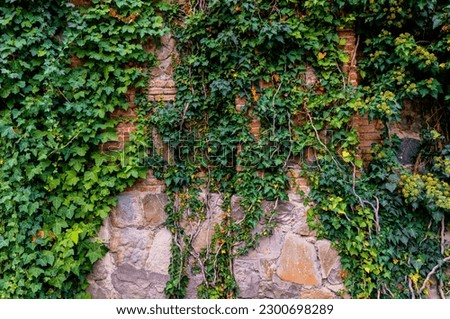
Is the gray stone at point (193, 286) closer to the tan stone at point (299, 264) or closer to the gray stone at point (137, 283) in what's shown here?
the gray stone at point (137, 283)

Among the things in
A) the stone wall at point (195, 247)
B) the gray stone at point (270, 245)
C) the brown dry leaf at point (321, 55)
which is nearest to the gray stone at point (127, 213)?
the stone wall at point (195, 247)

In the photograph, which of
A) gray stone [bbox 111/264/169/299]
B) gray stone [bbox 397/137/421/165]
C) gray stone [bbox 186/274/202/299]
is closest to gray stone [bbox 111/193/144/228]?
gray stone [bbox 111/264/169/299]

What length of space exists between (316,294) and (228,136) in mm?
1562

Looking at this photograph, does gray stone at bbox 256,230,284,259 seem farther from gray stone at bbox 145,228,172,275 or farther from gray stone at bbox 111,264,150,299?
gray stone at bbox 111,264,150,299

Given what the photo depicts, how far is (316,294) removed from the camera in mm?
2648

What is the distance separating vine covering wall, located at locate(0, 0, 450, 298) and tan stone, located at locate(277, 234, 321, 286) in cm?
5

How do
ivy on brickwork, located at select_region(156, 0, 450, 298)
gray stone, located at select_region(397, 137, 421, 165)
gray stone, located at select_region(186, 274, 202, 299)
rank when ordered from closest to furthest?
ivy on brickwork, located at select_region(156, 0, 450, 298), gray stone, located at select_region(186, 274, 202, 299), gray stone, located at select_region(397, 137, 421, 165)

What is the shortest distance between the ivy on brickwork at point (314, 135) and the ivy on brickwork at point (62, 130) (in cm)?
46

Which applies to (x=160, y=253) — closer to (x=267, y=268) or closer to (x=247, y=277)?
(x=247, y=277)

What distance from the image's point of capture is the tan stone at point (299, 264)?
8.71 ft

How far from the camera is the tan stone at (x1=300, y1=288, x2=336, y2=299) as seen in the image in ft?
8.66

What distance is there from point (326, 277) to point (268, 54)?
6.53 feet

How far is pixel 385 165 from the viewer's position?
109 inches


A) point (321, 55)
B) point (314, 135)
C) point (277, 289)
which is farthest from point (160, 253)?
point (321, 55)
